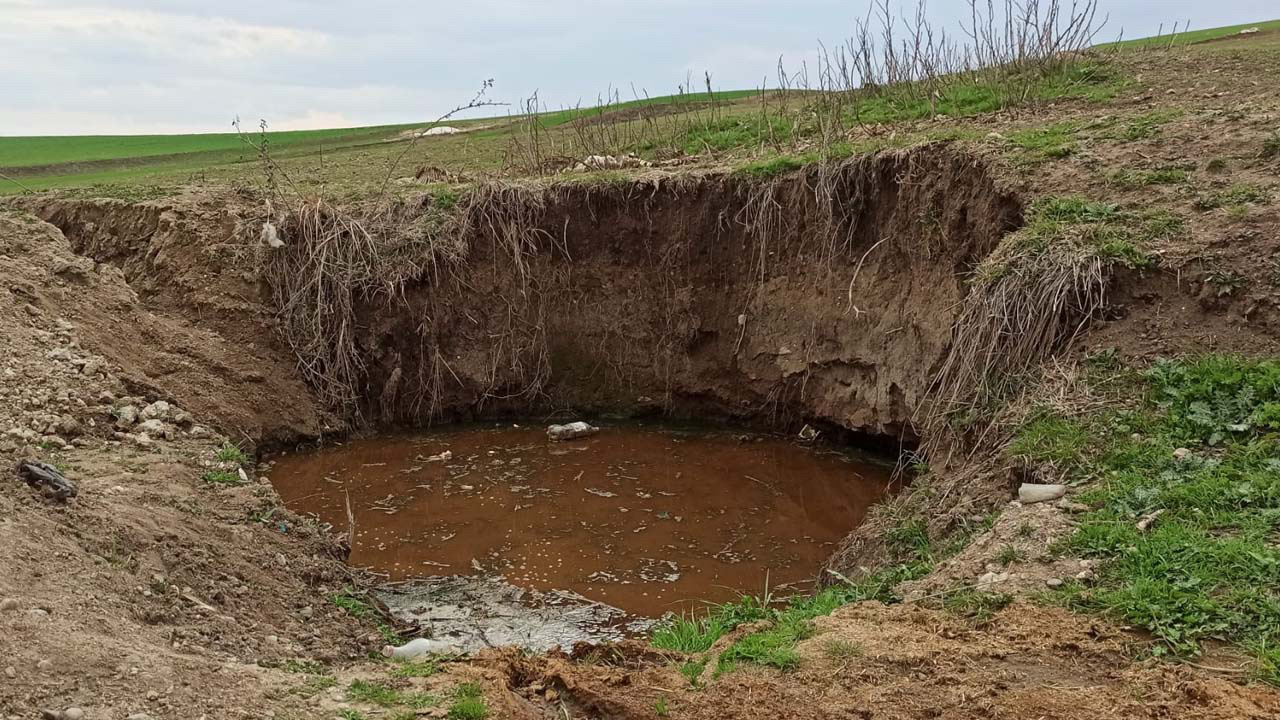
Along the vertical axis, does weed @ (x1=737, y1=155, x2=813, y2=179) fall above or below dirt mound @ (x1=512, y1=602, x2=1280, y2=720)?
above

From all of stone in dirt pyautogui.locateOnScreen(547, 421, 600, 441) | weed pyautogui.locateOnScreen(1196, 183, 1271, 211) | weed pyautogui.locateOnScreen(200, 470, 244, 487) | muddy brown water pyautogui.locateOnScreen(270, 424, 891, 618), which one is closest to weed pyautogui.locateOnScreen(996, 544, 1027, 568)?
muddy brown water pyautogui.locateOnScreen(270, 424, 891, 618)

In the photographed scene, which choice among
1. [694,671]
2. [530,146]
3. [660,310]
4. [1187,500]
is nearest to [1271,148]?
[1187,500]

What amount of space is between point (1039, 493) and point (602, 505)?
10.8 feet

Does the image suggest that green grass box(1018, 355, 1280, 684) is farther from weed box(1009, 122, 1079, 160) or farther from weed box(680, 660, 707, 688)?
weed box(1009, 122, 1079, 160)

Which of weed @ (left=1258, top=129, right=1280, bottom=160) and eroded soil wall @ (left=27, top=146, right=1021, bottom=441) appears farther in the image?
eroded soil wall @ (left=27, top=146, right=1021, bottom=441)

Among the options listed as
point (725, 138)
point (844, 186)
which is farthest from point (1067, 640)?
point (725, 138)

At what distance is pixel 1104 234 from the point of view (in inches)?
203

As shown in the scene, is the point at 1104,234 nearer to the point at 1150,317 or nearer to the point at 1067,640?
the point at 1150,317

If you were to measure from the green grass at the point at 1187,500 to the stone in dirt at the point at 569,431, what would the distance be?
4410mm

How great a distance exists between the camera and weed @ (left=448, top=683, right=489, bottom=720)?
2.85m

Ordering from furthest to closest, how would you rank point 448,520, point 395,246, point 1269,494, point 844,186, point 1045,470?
1. point 395,246
2. point 844,186
3. point 448,520
4. point 1045,470
5. point 1269,494

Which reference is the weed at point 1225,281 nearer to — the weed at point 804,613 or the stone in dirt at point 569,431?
the weed at point 804,613

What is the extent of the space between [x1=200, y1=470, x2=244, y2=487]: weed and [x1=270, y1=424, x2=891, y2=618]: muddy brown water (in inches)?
36.0

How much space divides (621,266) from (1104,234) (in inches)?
173
